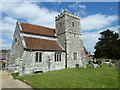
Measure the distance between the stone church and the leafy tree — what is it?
20367 mm

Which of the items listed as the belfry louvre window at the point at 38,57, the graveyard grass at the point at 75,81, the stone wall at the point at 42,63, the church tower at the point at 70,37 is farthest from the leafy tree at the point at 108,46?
the belfry louvre window at the point at 38,57

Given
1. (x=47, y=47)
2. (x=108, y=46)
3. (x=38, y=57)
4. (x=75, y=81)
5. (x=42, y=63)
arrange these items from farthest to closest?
(x=108, y=46) < (x=47, y=47) < (x=42, y=63) < (x=38, y=57) < (x=75, y=81)

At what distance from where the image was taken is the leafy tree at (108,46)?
3682cm

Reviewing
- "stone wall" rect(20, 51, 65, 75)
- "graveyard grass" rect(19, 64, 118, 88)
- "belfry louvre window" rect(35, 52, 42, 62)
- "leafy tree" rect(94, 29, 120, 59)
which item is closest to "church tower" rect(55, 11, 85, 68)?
"stone wall" rect(20, 51, 65, 75)

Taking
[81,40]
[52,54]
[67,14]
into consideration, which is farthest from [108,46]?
[52,54]

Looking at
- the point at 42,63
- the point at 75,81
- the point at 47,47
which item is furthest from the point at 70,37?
the point at 75,81

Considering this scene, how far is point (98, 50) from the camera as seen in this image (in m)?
41.0

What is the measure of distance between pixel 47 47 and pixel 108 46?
103ft

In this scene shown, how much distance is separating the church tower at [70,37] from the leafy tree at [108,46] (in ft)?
66.8

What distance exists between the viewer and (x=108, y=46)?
38969mm

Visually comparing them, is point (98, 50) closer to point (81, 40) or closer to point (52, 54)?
point (81, 40)

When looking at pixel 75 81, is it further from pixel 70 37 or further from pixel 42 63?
pixel 70 37

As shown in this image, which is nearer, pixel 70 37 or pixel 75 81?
pixel 75 81

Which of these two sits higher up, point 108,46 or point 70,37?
point 70,37
